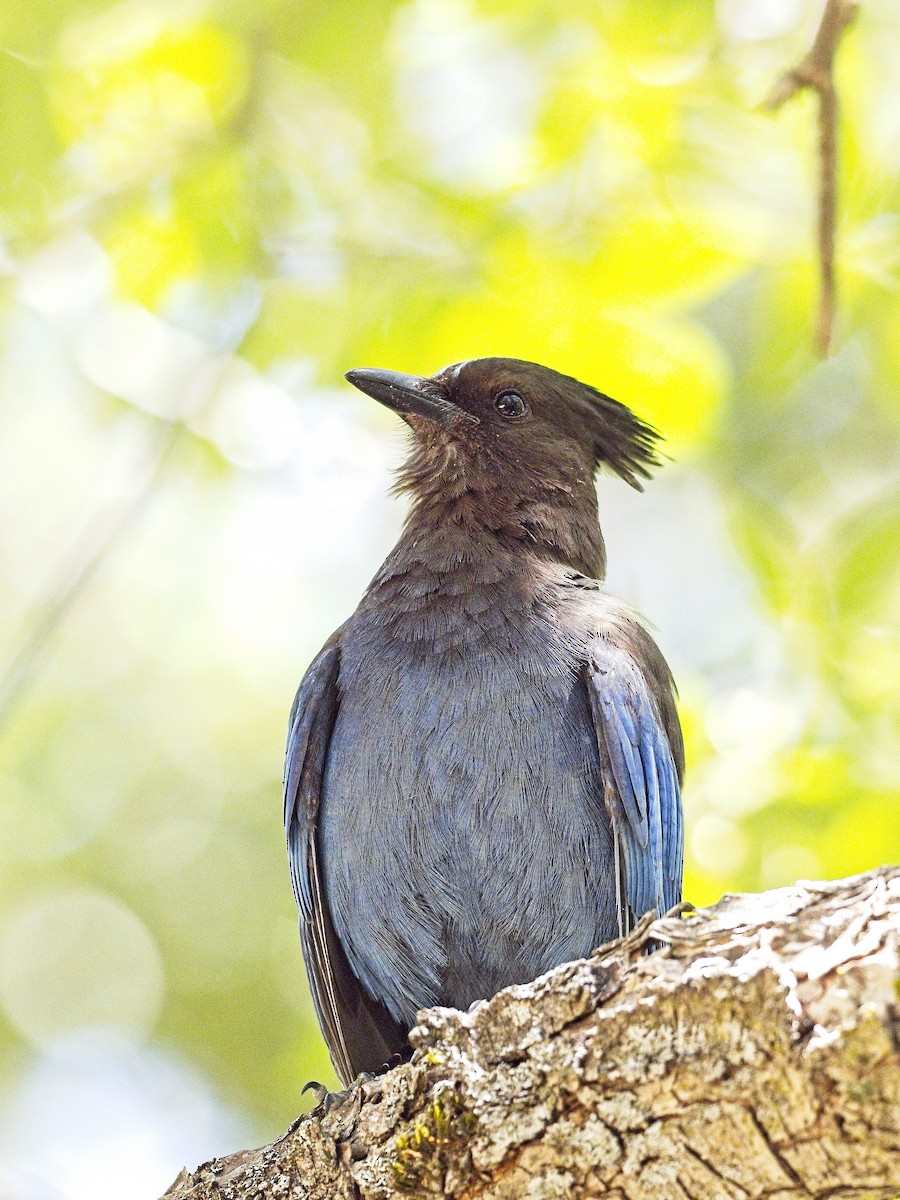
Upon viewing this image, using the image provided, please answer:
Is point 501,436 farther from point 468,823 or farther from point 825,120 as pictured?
point 468,823

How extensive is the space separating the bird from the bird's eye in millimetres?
546

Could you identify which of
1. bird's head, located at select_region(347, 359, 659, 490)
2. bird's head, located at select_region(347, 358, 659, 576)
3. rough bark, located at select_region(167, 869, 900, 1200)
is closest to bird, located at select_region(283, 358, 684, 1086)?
bird's head, located at select_region(347, 358, 659, 576)

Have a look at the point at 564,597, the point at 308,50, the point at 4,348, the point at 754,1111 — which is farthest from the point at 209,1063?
the point at 754,1111

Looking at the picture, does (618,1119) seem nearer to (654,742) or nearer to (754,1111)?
(754,1111)

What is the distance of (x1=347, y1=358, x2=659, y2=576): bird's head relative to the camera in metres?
6.35

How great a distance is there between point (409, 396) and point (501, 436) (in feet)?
1.51

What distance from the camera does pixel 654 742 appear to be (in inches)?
210

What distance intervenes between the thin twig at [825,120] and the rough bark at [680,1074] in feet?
9.45

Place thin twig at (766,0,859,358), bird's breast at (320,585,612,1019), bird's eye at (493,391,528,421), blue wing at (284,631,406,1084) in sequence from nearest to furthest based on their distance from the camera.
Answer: bird's breast at (320,585,612,1019), thin twig at (766,0,859,358), blue wing at (284,631,406,1084), bird's eye at (493,391,528,421)

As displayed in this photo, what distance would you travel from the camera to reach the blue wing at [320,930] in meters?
5.57

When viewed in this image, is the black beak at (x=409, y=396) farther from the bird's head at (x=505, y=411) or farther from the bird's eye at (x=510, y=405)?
the bird's eye at (x=510, y=405)

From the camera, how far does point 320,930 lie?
5.56 metres

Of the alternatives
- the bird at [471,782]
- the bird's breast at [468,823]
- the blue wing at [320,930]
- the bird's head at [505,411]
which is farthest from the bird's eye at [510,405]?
the blue wing at [320,930]

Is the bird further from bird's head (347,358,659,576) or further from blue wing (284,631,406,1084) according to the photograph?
bird's head (347,358,659,576)
